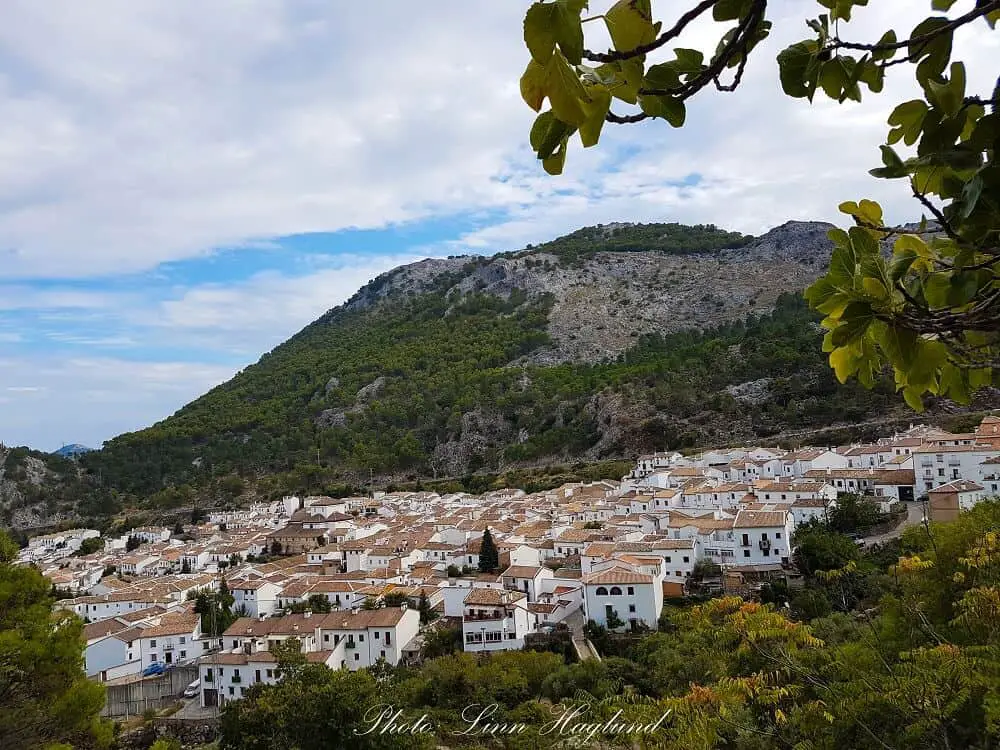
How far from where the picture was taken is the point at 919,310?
95cm

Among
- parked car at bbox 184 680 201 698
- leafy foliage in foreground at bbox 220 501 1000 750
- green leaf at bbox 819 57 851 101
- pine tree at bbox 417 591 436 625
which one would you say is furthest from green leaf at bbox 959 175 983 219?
parked car at bbox 184 680 201 698

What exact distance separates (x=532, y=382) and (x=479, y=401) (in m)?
5.03

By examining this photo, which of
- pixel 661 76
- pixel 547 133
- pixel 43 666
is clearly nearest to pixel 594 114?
pixel 547 133

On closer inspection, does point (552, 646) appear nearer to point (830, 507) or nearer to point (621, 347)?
point (830, 507)

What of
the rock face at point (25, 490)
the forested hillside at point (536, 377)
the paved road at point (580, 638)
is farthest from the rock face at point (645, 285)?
the paved road at point (580, 638)

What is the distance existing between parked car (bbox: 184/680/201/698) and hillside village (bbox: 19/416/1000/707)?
0.44 m

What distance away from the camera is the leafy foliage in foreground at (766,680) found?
195 inches

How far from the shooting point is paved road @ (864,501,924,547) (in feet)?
61.4

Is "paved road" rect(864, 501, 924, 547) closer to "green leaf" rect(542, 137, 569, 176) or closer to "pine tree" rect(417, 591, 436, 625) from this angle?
"pine tree" rect(417, 591, 436, 625)

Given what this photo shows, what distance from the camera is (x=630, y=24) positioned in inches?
31.7

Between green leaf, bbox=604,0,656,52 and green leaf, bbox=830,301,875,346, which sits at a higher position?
green leaf, bbox=604,0,656,52

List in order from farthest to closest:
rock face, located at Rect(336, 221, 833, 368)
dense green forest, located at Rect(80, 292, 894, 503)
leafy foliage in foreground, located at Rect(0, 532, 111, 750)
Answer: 1. rock face, located at Rect(336, 221, 833, 368)
2. dense green forest, located at Rect(80, 292, 894, 503)
3. leafy foliage in foreground, located at Rect(0, 532, 111, 750)

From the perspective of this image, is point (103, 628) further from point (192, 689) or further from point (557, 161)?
point (557, 161)

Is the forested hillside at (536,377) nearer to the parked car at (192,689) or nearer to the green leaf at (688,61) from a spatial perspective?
the parked car at (192,689)
